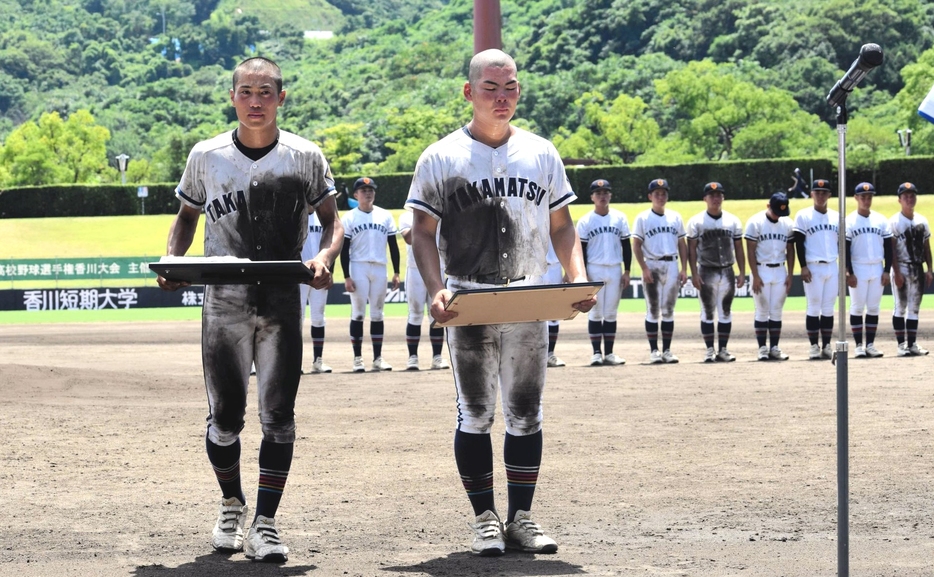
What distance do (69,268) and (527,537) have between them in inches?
1461

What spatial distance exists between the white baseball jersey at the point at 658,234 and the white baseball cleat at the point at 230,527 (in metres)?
11.2

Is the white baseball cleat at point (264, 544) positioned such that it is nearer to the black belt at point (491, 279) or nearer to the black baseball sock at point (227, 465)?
the black baseball sock at point (227, 465)

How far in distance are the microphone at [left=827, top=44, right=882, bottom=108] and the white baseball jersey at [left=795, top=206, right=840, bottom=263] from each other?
12185 mm

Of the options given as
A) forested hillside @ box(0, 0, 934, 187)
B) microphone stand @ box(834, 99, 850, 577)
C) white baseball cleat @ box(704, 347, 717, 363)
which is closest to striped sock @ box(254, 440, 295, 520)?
microphone stand @ box(834, 99, 850, 577)

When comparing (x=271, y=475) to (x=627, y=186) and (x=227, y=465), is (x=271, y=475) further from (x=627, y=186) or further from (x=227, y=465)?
(x=627, y=186)

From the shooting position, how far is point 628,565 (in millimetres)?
5520

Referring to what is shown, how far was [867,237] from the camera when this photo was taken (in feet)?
54.9

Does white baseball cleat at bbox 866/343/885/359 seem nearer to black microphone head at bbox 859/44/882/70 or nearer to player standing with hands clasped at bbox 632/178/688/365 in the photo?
player standing with hands clasped at bbox 632/178/688/365

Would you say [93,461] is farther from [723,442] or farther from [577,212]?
[577,212]

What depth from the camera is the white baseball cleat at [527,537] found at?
5883 millimetres

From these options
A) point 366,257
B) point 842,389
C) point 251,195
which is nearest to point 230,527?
point 251,195

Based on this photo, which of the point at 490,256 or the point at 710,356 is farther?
the point at 710,356

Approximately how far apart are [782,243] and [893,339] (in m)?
3.85

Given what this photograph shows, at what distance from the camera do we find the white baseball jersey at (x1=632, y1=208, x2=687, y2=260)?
55.0ft
